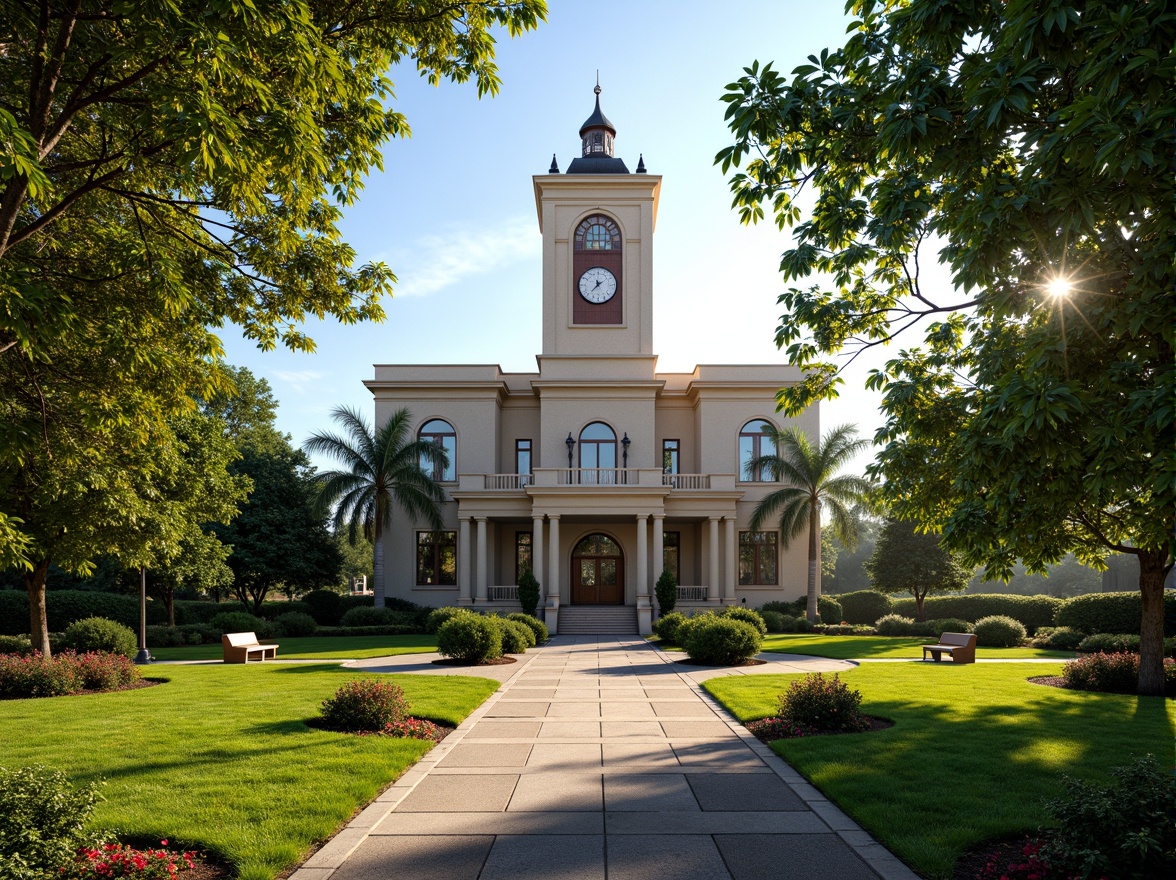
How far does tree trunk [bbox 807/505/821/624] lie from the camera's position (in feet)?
114

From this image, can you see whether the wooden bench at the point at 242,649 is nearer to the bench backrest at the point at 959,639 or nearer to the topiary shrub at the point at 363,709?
the topiary shrub at the point at 363,709

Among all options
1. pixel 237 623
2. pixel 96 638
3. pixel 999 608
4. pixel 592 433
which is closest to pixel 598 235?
pixel 592 433

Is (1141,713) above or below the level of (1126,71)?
below

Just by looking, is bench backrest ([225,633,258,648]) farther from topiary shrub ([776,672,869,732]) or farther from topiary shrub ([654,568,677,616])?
topiary shrub ([776,672,869,732])

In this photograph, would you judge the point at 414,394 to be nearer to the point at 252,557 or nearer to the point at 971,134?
the point at 252,557

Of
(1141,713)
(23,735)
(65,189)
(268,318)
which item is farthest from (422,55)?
(1141,713)

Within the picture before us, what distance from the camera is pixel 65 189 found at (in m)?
8.91

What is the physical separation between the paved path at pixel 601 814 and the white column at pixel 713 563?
23.2 metres

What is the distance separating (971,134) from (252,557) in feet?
129

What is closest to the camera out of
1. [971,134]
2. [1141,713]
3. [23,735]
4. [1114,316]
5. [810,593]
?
[1114,316]

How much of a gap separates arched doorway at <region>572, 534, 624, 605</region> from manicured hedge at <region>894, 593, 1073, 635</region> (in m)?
15.5

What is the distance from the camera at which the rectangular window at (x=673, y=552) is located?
129ft

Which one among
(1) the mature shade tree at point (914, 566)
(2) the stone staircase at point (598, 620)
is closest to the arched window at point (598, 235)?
(2) the stone staircase at point (598, 620)

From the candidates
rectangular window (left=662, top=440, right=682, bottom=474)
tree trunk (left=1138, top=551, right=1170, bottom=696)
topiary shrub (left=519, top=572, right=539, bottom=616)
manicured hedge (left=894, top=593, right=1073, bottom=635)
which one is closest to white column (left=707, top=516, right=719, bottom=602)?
rectangular window (left=662, top=440, right=682, bottom=474)
